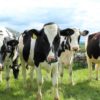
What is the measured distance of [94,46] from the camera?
17078 millimetres

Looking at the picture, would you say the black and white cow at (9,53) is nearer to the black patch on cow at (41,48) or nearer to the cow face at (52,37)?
the black patch on cow at (41,48)

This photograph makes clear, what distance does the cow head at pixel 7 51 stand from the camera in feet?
42.2

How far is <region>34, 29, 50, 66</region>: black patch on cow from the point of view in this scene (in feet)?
Result: 37.8

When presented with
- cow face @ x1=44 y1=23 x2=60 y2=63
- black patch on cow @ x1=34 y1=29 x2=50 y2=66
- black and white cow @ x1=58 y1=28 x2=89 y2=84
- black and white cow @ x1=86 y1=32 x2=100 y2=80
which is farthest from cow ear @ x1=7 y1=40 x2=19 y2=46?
black and white cow @ x1=86 y1=32 x2=100 y2=80

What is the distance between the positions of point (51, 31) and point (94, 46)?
5.88 metres

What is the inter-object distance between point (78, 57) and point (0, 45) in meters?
19.0

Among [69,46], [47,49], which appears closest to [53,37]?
[47,49]

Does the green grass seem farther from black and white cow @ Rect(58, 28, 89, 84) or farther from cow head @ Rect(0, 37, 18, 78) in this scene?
cow head @ Rect(0, 37, 18, 78)

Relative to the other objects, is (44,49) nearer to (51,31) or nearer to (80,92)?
(51,31)

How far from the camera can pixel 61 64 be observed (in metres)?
16.2

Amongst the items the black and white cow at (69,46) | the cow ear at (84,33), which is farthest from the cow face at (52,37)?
the cow ear at (84,33)

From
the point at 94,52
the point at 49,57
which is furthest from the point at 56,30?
the point at 94,52

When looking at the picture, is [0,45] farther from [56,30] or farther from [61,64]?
[61,64]

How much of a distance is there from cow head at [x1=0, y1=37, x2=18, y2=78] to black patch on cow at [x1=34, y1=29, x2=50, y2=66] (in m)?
1.15
